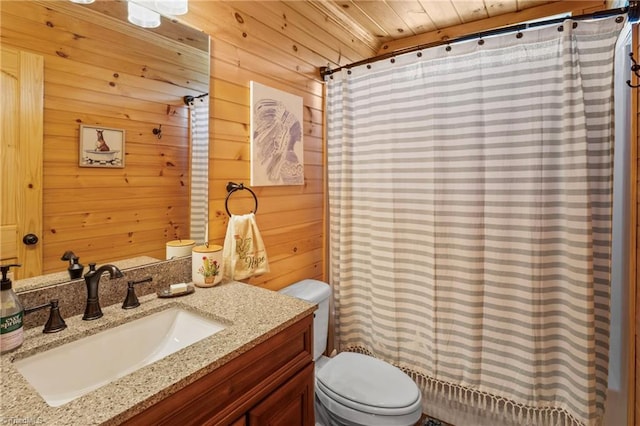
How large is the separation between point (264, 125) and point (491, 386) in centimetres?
174

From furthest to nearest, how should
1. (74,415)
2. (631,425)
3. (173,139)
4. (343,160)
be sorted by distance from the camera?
(343,160) → (631,425) → (173,139) → (74,415)

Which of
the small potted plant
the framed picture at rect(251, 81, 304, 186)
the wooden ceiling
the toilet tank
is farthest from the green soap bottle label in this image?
the wooden ceiling

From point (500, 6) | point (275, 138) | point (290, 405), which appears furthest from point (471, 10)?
point (290, 405)

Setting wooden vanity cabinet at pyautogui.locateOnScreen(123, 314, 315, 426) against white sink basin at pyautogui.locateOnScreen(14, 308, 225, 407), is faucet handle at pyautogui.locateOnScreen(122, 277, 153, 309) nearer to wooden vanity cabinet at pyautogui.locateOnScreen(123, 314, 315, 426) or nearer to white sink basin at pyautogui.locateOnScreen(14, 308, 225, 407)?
white sink basin at pyautogui.locateOnScreen(14, 308, 225, 407)

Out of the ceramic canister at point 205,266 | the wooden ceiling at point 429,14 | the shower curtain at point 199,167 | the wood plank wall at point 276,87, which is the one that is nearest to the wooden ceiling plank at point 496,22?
the wooden ceiling at point 429,14

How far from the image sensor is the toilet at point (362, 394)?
1.32 meters

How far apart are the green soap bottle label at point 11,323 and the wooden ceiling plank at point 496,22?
7.84ft

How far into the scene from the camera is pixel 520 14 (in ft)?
6.63

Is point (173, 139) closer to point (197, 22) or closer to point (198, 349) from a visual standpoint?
point (197, 22)

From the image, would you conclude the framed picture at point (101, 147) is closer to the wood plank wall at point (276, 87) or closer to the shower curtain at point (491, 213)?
the wood plank wall at point (276, 87)

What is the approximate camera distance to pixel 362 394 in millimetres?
1391

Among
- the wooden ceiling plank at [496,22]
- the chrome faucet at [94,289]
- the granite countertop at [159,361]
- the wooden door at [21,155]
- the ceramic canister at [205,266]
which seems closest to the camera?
the granite countertop at [159,361]

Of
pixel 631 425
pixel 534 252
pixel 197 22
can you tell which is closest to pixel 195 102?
pixel 197 22

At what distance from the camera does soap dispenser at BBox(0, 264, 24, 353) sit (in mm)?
796
